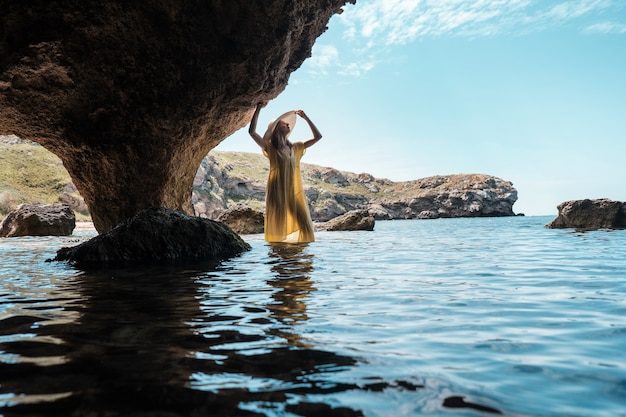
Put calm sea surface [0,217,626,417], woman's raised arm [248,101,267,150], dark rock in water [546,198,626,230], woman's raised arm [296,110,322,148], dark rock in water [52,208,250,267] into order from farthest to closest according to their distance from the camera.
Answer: dark rock in water [546,198,626,230], woman's raised arm [296,110,322,148], woman's raised arm [248,101,267,150], dark rock in water [52,208,250,267], calm sea surface [0,217,626,417]

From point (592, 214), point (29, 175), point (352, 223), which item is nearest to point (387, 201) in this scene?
point (29, 175)

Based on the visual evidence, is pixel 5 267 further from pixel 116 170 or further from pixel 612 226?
pixel 612 226

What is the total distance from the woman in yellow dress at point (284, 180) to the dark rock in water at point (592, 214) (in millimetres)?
12127

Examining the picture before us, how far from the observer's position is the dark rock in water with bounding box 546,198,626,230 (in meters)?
17.3

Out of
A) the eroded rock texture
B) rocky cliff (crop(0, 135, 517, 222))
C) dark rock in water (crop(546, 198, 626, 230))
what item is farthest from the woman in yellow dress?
rocky cliff (crop(0, 135, 517, 222))

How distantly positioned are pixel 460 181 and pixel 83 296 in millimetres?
116034

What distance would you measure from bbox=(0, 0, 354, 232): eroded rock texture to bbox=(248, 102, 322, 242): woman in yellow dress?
1.27m

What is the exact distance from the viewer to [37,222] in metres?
22.1

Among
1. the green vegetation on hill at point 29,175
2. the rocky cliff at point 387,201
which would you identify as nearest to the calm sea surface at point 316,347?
the green vegetation on hill at point 29,175

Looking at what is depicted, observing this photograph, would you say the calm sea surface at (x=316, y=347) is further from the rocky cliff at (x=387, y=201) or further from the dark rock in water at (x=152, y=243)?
the rocky cliff at (x=387, y=201)

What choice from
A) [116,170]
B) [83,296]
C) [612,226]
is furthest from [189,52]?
[612,226]

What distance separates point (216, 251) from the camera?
8.84m

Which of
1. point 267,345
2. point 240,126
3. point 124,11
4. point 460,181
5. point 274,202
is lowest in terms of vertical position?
point 267,345

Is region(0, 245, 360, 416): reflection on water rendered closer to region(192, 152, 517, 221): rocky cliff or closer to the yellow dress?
the yellow dress
